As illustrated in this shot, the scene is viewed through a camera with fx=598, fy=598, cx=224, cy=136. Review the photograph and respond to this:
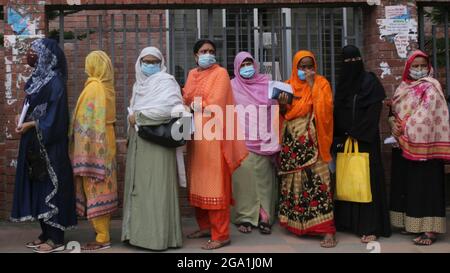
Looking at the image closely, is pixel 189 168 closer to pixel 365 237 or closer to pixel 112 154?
pixel 112 154

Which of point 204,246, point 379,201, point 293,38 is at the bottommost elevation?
point 204,246

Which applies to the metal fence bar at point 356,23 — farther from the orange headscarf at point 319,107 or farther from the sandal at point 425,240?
the sandal at point 425,240

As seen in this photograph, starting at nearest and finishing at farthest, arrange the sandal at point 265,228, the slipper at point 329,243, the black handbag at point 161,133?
the black handbag at point 161,133 < the slipper at point 329,243 < the sandal at point 265,228

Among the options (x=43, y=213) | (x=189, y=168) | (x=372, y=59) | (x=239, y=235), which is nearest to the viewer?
(x=43, y=213)

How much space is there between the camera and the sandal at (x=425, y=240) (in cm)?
524

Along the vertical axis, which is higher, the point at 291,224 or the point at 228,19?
the point at 228,19

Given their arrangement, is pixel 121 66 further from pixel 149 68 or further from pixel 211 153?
pixel 211 153

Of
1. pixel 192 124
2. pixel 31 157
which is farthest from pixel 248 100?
pixel 31 157

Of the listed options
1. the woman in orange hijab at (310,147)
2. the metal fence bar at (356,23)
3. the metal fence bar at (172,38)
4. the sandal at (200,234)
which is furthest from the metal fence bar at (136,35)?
the metal fence bar at (356,23)

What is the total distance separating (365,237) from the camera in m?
5.32

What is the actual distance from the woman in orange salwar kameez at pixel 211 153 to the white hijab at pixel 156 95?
25 cm

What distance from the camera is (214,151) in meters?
5.00

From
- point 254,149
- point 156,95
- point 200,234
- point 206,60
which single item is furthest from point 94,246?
point 206,60

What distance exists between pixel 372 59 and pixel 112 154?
294 centimetres
